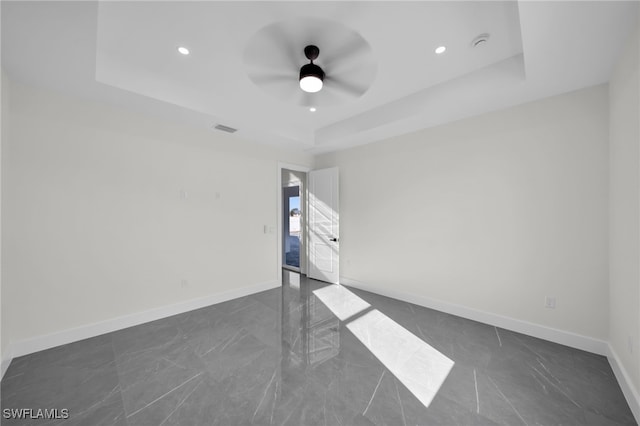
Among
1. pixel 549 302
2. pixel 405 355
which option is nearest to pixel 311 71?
pixel 405 355

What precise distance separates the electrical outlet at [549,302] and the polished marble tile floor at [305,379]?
386mm

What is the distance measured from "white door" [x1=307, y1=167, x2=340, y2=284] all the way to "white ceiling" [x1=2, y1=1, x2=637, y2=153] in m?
1.84

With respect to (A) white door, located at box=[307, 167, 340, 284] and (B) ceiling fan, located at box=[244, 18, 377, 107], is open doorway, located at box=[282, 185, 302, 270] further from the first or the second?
(B) ceiling fan, located at box=[244, 18, 377, 107]

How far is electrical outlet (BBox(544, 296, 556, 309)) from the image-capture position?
2.56 metres

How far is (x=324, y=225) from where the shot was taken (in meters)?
4.80

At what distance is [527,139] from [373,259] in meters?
2.63

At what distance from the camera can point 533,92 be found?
2.49m

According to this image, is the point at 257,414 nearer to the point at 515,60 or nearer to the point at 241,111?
the point at 241,111

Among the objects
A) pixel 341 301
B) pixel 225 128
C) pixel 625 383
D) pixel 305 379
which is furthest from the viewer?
pixel 341 301

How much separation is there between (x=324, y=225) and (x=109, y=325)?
3.42 m

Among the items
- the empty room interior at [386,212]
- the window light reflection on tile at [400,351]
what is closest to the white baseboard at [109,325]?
the empty room interior at [386,212]

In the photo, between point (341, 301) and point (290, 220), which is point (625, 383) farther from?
point (290, 220)

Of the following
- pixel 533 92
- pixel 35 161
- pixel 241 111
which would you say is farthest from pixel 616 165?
pixel 35 161

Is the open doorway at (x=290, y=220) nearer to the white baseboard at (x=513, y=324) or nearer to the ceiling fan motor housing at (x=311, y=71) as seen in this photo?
the white baseboard at (x=513, y=324)
